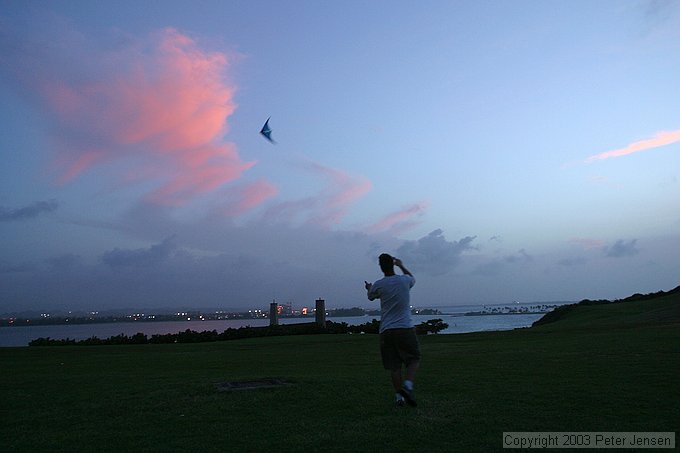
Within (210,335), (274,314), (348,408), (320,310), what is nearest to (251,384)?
(348,408)

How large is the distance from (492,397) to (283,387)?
3335mm

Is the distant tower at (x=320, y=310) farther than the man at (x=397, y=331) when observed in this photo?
Yes

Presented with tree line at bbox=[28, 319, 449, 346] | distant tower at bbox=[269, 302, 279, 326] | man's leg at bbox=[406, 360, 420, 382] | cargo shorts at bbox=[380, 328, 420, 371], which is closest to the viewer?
man's leg at bbox=[406, 360, 420, 382]

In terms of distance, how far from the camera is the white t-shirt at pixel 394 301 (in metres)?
8.38

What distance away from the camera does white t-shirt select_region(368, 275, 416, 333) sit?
8.38 metres

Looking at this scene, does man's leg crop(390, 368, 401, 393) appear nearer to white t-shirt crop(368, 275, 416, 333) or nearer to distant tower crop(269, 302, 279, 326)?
white t-shirt crop(368, 275, 416, 333)

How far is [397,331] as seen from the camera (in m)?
8.36

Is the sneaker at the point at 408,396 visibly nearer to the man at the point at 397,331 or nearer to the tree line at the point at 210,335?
the man at the point at 397,331

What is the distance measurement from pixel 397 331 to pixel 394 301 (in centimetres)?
44

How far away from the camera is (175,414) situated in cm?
805

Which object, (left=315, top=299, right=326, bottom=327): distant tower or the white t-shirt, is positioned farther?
Answer: (left=315, top=299, right=326, bottom=327): distant tower

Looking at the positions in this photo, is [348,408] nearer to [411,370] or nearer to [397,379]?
[397,379]

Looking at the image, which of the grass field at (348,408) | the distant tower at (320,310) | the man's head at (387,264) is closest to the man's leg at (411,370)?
the grass field at (348,408)

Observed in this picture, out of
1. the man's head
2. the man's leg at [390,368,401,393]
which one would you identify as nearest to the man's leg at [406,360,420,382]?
the man's leg at [390,368,401,393]
